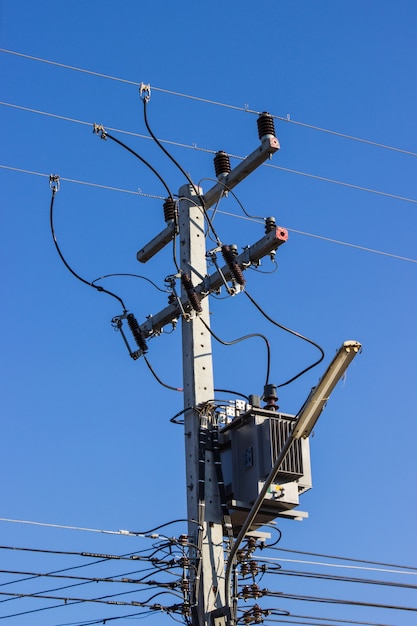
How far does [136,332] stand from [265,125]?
117 inches

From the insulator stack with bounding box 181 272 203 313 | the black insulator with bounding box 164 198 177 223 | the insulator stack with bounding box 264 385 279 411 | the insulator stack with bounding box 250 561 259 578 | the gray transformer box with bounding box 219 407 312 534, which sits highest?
the black insulator with bounding box 164 198 177 223

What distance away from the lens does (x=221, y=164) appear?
14578mm

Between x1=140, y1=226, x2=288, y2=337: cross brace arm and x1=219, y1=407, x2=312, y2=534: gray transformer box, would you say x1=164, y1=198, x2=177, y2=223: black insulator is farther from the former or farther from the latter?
x1=219, y1=407, x2=312, y2=534: gray transformer box

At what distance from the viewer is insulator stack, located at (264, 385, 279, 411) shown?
13383mm

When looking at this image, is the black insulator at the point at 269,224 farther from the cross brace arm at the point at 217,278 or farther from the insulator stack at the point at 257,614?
the insulator stack at the point at 257,614

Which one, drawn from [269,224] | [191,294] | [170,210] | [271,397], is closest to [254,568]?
[271,397]

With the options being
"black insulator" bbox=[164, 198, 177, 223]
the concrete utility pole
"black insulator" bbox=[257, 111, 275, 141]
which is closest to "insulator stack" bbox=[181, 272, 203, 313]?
the concrete utility pole

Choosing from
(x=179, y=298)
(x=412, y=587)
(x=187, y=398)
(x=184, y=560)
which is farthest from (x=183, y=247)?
(x=412, y=587)

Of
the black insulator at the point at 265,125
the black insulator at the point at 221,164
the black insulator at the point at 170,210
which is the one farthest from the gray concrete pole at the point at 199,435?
the black insulator at the point at 265,125

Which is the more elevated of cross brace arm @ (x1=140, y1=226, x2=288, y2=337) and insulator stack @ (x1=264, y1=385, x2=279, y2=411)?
cross brace arm @ (x1=140, y1=226, x2=288, y2=337)

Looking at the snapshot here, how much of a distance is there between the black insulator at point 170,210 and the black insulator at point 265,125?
4.93ft

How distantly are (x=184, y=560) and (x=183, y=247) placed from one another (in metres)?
3.95

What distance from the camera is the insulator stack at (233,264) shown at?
13508 millimetres

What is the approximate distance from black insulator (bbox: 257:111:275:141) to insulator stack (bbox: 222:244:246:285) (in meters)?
1.48
